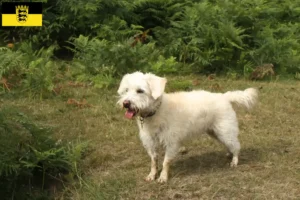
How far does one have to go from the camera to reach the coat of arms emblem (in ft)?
32.9

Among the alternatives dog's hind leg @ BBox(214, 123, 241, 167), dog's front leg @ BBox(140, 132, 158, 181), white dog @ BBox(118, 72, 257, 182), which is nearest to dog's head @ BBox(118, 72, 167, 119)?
white dog @ BBox(118, 72, 257, 182)

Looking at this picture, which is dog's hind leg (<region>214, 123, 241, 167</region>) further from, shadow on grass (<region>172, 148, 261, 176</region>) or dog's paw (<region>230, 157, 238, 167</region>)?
shadow on grass (<region>172, 148, 261, 176</region>)

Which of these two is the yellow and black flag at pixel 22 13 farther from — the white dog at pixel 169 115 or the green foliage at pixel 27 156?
the white dog at pixel 169 115

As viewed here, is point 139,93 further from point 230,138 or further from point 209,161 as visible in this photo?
point 209,161

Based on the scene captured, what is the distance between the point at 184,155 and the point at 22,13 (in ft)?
18.9

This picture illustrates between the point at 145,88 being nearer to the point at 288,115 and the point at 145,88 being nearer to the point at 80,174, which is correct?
the point at 80,174

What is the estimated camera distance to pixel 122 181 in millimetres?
5250

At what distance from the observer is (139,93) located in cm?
484

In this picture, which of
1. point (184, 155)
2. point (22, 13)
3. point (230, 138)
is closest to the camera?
point (230, 138)

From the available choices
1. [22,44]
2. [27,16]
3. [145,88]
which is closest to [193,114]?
[145,88]

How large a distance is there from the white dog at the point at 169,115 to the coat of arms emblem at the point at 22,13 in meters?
5.74

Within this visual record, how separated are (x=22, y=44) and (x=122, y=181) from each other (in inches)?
214

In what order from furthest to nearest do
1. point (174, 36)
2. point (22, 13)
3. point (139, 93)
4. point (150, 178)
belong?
point (174, 36), point (22, 13), point (150, 178), point (139, 93)

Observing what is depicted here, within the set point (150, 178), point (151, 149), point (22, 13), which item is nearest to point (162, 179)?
point (150, 178)
